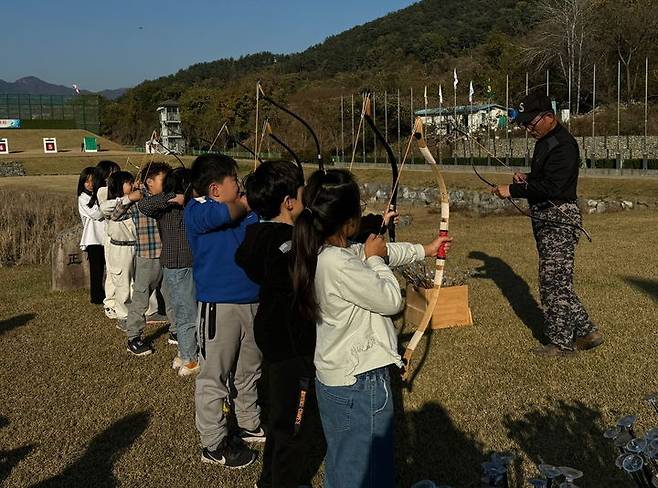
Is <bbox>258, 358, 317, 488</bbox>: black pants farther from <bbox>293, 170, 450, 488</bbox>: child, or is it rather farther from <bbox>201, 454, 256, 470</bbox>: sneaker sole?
<bbox>201, 454, 256, 470</bbox>: sneaker sole

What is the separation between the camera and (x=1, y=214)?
12.9 m

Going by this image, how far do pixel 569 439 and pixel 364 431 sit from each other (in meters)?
1.80

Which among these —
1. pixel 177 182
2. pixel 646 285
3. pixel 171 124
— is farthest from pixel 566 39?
pixel 177 182

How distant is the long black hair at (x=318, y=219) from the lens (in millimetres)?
2693

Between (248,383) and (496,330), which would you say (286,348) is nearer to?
(248,383)

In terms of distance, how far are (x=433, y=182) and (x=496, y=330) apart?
2532 cm

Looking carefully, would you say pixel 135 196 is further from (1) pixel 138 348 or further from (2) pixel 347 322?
(2) pixel 347 322

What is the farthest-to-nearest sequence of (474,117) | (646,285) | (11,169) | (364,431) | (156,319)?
(11,169) → (474,117) → (646,285) → (156,319) → (364,431)

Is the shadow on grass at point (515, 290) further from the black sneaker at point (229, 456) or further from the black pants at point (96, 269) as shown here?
the black pants at point (96, 269)

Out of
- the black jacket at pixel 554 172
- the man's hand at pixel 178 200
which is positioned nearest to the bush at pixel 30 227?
the man's hand at pixel 178 200

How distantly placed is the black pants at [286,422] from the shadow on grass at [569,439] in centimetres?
136

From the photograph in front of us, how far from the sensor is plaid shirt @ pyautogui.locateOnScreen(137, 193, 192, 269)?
5.00m

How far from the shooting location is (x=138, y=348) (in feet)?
20.0

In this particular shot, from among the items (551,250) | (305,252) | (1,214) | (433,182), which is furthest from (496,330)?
(433,182)
